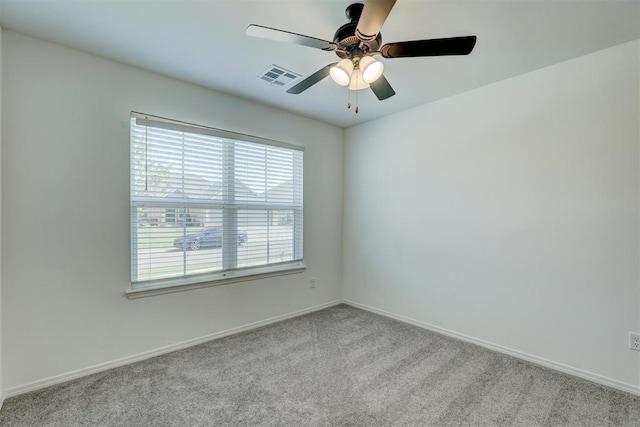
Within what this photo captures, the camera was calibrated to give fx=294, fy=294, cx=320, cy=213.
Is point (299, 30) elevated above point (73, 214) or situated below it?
above

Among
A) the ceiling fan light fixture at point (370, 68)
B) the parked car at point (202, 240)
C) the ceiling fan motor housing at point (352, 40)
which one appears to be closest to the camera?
the ceiling fan motor housing at point (352, 40)

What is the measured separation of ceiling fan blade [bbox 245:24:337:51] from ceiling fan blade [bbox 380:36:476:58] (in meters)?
0.33

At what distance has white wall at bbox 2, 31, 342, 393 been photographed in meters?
2.06

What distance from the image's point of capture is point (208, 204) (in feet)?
9.66

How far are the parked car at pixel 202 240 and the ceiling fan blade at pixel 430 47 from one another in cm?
225

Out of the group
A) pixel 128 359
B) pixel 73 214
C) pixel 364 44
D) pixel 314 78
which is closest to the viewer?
pixel 364 44

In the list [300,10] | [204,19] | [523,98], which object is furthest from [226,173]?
[523,98]

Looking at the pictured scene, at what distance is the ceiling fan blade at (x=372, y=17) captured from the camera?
1261 millimetres

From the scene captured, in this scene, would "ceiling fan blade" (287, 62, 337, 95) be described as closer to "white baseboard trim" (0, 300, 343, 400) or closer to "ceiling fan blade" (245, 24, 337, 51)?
"ceiling fan blade" (245, 24, 337, 51)

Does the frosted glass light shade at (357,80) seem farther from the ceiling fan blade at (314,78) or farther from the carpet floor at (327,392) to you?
the carpet floor at (327,392)

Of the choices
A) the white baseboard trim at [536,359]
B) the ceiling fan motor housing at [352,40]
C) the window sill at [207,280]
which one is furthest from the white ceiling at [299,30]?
the white baseboard trim at [536,359]

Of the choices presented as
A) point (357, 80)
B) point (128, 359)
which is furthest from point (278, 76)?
point (128, 359)

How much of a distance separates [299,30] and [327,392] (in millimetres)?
2534

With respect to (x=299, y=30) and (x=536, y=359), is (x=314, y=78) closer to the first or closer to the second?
(x=299, y=30)
